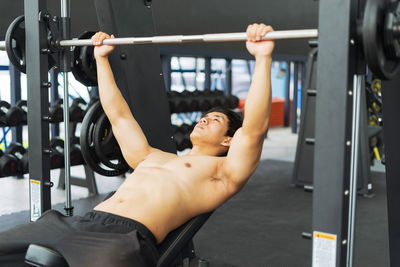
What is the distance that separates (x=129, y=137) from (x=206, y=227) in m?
1.47

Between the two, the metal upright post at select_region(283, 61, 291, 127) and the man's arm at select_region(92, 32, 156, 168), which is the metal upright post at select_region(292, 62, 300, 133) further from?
the man's arm at select_region(92, 32, 156, 168)

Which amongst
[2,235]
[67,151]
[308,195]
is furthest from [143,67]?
[308,195]

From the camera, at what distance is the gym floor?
2.67 m

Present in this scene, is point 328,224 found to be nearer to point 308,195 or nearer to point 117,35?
point 117,35

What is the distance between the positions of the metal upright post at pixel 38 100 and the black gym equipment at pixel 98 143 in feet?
0.62

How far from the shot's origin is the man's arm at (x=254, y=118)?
54.6 inches

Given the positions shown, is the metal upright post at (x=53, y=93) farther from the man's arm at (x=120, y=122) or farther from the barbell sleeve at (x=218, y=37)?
the barbell sleeve at (x=218, y=37)

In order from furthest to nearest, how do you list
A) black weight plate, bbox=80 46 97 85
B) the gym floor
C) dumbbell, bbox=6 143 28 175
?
dumbbell, bbox=6 143 28 175
the gym floor
black weight plate, bbox=80 46 97 85

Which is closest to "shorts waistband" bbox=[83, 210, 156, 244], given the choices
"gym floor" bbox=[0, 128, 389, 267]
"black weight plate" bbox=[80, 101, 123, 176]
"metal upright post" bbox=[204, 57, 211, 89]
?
"black weight plate" bbox=[80, 101, 123, 176]

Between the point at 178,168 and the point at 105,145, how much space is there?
0.50m

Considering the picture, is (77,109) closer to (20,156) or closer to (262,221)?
(20,156)

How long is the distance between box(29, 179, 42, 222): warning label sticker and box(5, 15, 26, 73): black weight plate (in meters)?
0.47

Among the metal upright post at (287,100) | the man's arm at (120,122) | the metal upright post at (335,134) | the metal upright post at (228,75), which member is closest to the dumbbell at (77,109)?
the man's arm at (120,122)

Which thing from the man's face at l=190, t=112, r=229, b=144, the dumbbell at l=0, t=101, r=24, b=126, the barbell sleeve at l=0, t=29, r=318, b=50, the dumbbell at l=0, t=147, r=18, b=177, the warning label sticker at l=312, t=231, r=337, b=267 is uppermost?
the barbell sleeve at l=0, t=29, r=318, b=50
